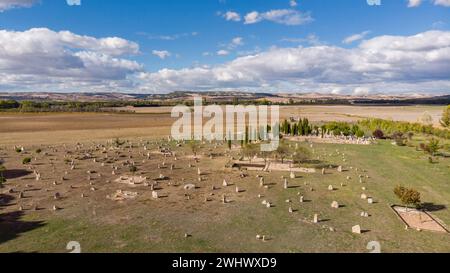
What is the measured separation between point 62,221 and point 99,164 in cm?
2736

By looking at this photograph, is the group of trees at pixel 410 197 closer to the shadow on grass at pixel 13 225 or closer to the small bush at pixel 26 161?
the shadow on grass at pixel 13 225

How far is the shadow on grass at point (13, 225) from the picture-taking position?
29.0 metres

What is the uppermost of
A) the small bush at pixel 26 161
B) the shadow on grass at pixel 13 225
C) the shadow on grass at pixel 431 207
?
the small bush at pixel 26 161

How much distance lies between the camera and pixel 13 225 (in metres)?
31.2

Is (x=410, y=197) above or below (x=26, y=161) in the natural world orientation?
below

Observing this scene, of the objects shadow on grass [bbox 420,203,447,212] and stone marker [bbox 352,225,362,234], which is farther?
shadow on grass [bbox 420,203,447,212]

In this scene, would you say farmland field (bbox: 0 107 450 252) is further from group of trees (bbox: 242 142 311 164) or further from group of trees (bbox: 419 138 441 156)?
group of trees (bbox: 242 142 311 164)

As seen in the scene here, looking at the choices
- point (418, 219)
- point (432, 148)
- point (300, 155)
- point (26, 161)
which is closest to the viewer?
point (418, 219)

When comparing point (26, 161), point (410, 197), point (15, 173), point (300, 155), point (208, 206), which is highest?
point (300, 155)

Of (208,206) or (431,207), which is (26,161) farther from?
(431,207)

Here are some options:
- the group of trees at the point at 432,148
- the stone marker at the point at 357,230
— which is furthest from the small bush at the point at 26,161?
the group of trees at the point at 432,148

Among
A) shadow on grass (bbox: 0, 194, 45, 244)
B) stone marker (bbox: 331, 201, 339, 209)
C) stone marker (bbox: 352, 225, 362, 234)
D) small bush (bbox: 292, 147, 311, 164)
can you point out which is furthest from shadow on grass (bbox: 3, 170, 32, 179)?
stone marker (bbox: 352, 225, 362, 234)

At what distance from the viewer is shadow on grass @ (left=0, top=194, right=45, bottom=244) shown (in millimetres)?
28969

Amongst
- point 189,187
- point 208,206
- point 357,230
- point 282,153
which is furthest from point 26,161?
point 357,230
